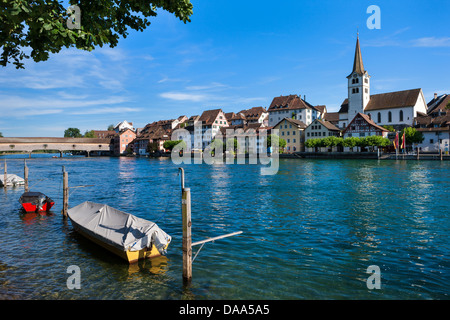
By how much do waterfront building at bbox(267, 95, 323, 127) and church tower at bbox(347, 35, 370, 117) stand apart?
1730 cm

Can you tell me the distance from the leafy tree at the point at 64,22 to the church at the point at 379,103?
A: 108113 mm

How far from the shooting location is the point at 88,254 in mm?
13531

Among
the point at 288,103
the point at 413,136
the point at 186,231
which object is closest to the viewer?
the point at 186,231

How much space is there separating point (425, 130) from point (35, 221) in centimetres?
9716

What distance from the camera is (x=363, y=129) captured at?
98938 millimetres

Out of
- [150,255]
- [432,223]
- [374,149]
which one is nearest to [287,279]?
[150,255]

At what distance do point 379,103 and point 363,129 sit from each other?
19.7 metres

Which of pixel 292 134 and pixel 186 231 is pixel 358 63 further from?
pixel 186 231

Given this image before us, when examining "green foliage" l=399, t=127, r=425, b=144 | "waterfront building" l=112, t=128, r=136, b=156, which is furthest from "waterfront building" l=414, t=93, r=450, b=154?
"waterfront building" l=112, t=128, r=136, b=156

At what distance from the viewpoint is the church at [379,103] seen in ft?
340

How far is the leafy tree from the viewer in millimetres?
7395

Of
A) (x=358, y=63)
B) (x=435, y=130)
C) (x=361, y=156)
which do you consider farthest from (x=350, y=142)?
(x=358, y=63)

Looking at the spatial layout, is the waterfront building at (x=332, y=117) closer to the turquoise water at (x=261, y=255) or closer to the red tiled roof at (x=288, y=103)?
the red tiled roof at (x=288, y=103)
